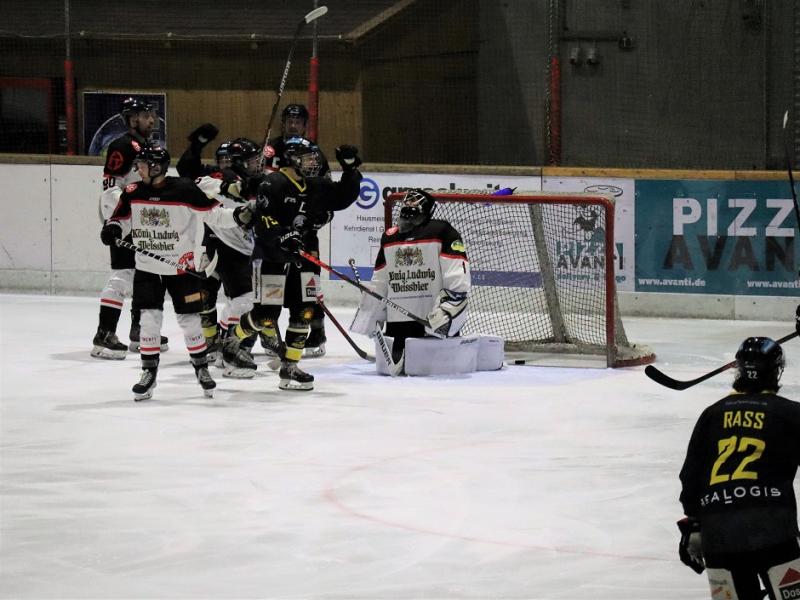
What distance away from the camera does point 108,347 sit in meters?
9.34

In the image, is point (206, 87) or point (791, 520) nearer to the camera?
point (791, 520)

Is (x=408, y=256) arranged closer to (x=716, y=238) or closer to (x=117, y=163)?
(x=117, y=163)

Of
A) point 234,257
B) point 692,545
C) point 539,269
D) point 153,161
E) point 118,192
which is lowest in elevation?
point 692,545

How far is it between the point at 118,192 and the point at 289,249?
1.79 meters

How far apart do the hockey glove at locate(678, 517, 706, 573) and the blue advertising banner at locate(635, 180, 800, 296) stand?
711 centimetres

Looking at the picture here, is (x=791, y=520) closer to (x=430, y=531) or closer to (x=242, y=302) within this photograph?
(x=430, y=531)

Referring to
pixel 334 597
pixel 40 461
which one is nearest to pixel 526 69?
pixel 40 461

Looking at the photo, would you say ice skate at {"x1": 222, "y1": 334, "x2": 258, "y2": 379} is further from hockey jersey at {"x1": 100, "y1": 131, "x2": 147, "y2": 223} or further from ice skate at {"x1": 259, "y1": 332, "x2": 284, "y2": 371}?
hockey jersey at {"x1": 100, "y1": 131, "x2": 147, "y2": 223}

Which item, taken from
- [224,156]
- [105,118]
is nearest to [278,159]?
[224,156]

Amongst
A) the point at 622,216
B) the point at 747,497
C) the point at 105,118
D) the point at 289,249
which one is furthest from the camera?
the point at 105,118

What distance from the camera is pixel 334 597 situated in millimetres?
4570

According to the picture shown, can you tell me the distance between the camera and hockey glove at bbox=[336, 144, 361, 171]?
8.49 metres

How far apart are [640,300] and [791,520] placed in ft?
24.6

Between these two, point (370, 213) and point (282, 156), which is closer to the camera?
point (282, 156)
